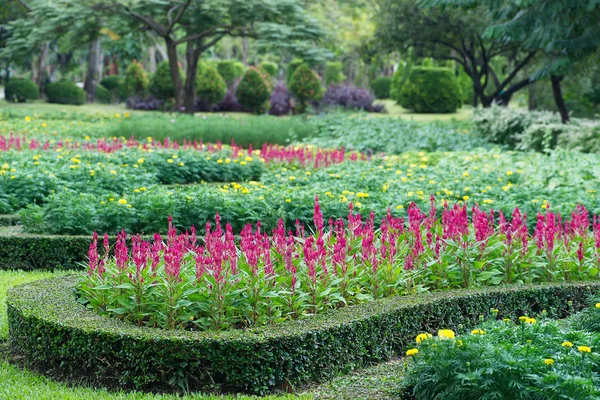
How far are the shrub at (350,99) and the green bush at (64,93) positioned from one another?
32.5 ft

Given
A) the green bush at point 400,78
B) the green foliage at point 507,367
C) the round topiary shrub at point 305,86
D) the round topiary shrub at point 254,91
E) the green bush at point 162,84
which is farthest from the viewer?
the green bush at point 400,78

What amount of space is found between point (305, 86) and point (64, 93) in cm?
957

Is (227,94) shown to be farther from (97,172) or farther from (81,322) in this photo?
(81,322)

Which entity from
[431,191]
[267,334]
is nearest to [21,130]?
[431,191]

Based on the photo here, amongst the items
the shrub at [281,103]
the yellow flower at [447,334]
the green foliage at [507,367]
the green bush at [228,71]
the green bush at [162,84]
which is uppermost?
the green bush at [228,71]

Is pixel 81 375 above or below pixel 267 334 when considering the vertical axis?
below

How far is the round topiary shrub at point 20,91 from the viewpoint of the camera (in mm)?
30328

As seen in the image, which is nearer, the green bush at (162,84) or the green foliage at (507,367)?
the green foliage at (507,367)

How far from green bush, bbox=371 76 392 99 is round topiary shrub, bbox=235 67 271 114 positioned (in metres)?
13.2

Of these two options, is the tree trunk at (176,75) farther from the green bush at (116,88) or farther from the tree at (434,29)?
the green bush at (116,88)

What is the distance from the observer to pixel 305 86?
29.6m

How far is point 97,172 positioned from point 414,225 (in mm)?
4792

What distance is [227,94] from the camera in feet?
101

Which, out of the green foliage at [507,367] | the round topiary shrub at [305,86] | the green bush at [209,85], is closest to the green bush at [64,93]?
the green bush at [209,85]
